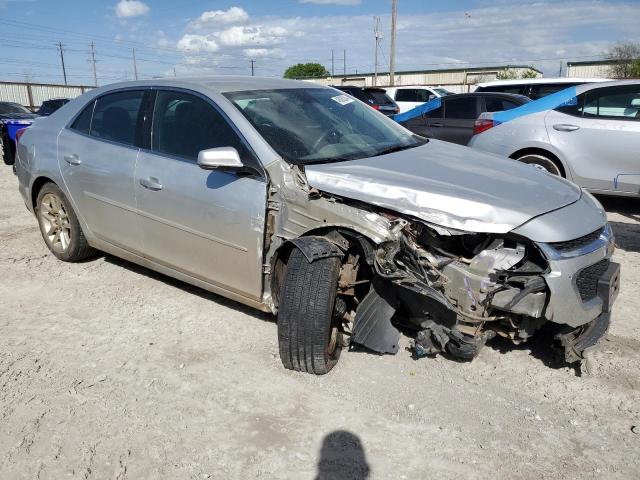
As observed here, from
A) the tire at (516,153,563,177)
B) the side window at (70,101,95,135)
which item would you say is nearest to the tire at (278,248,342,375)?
the side window at (70,101,95,135)

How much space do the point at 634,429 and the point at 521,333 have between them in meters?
0.70

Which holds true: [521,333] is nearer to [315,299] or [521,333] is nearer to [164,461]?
[315,299]

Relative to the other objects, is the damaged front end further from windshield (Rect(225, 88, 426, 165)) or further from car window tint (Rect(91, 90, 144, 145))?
car window tint (Rect(91, 90, 144, 145))

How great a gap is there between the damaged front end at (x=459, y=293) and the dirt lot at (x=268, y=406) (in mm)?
261

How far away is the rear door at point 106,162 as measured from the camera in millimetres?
4109

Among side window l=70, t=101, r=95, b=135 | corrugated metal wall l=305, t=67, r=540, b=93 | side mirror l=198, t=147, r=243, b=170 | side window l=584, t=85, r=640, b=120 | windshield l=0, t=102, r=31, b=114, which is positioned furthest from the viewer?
corrugated metal wall l=305, t=67, r=540, b=93

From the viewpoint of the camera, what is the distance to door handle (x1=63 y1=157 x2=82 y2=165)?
4473 millimetres

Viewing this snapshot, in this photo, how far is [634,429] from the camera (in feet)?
9.07

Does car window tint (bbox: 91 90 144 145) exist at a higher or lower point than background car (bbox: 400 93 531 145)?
higher

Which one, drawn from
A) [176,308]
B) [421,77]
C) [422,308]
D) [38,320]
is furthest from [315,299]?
[421,77]

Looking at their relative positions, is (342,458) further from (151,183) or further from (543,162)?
(543,162)

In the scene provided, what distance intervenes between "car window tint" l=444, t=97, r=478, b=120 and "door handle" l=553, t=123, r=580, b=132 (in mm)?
2925

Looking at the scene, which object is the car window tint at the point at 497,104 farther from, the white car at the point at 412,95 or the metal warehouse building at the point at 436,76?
the metal warehouse building at the point at 436,76

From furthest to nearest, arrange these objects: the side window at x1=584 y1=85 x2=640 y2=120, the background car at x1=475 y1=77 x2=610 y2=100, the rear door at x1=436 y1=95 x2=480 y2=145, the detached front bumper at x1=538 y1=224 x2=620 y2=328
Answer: the background car at x1=475 y1=77 x2=610 y2=100 → the rear door at x1=436 y1=95 x2=480 y2=145 → the side window at x1=584 y1=85 x2=640 y2=120 → the detached front bumper at x1=538 y1=224 x2=620 y2=328
